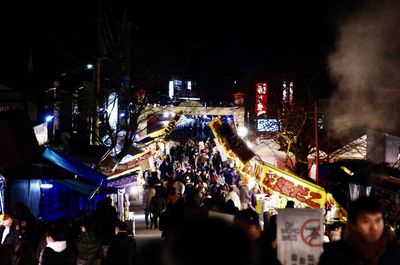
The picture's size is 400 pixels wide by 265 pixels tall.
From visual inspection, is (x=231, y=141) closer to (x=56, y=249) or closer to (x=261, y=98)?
(x=56, y=249)

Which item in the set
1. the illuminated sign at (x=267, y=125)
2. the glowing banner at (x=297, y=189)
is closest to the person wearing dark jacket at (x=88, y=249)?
the glowing banner at (x=297, y=189)

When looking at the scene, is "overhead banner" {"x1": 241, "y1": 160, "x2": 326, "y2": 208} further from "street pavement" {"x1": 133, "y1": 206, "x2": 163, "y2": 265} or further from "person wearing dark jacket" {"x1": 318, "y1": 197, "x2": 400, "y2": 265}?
"person wearing dark jacket" {"x1": 318, "y1": 197, "x2": 400, "y2": 265}

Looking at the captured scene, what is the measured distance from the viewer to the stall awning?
55.3 ft

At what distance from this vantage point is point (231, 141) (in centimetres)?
1847

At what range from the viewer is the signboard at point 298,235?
8.30m

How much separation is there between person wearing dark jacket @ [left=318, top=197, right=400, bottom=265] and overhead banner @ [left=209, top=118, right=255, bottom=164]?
12.8 meters

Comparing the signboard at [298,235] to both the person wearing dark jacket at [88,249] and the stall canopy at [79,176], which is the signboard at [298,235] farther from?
the stall canopy at [79,176]

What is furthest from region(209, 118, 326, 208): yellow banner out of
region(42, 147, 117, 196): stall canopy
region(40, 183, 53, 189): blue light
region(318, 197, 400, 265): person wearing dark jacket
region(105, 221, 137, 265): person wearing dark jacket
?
region(318, 197, 400, 265): person wearing dark jacket

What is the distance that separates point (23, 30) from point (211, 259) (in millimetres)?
17246

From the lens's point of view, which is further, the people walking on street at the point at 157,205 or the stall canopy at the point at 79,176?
the people walking on street at the point at 157,205

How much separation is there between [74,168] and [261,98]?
59.2 feet

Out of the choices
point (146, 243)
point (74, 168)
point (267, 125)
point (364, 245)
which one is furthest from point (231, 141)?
point (267, 125)

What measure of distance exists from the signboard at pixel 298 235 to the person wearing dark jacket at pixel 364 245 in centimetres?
369

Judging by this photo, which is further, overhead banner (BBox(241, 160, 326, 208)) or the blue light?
the blue light
